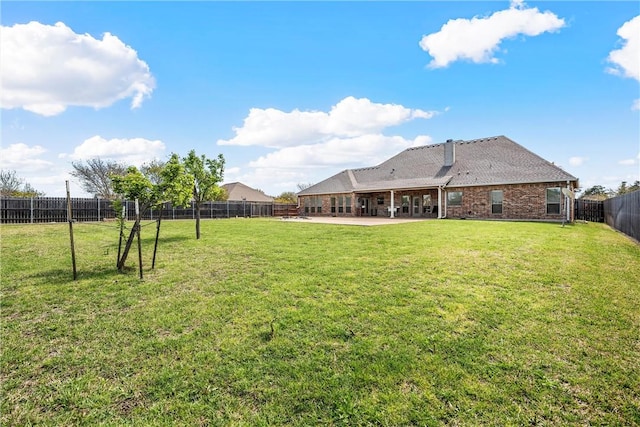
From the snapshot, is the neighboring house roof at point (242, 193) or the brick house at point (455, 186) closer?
the brick house at point (455, 186)

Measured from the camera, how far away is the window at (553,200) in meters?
17.9

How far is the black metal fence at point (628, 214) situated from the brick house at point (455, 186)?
1.96 metres

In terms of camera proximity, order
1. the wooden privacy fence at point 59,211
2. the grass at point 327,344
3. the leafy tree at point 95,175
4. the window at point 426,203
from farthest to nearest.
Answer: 1. the leafy tree at point 95,175
2. the window at point 426,203
3. the wooden privacy fence at point 59,211
4. the grass at point 327,344

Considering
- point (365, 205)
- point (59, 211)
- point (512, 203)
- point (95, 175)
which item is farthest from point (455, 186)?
point (95, 175)

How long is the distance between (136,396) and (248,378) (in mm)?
979

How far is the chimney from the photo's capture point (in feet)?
77.6

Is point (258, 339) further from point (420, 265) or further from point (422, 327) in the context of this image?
point (420, 265)

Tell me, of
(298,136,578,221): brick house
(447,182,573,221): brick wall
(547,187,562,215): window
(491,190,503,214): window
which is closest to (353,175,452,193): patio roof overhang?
(298,136,578,221): brick house

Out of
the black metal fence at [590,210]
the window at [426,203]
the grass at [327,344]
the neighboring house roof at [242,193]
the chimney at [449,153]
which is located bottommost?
the grass at [327,344]

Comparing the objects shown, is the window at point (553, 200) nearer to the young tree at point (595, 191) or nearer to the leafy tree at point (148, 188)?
the leafy tree at point (148, 188)

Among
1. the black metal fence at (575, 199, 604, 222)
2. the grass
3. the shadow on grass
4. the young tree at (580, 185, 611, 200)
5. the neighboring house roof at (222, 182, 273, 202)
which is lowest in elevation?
the grass

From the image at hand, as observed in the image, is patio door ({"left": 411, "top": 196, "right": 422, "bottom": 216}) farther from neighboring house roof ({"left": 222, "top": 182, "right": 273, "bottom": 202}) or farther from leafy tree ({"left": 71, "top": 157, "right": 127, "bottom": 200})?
leafy tree ({"left": 71, "top": 157, "right": 127, "bottom": 200})

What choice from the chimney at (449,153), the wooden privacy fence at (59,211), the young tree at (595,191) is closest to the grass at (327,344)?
the wooden privacy fence at (59,211)

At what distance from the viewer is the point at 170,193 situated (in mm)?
6980
